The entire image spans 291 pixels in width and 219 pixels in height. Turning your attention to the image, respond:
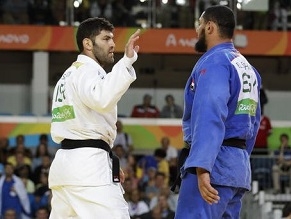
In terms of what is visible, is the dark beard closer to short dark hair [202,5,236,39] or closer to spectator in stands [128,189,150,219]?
short dark hair [202,5,236,39]

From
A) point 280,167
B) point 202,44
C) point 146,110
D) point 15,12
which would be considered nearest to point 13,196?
point 280,167

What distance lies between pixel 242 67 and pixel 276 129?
15145 mm

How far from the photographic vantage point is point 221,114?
6453 millimetres

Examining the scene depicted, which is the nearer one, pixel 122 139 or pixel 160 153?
pixel 160 153

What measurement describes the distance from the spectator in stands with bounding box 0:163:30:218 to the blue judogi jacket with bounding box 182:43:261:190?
9.67 m

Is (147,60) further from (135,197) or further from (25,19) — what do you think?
(135,197)

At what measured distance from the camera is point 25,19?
77.9 ft

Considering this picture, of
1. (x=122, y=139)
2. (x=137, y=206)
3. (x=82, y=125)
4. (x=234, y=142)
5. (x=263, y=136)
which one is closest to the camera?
(x=234, y=142)

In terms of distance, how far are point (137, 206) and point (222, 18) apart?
968 centimetres

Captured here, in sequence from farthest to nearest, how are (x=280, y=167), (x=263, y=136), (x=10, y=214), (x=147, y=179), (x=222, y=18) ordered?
1. (x=263, y=136)
2. (x=280, y=167)
3. (x=147, y=179)
4. (x=10, y=214)
5. (x=222, y=18)

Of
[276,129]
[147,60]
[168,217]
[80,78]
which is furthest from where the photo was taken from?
[147,60]

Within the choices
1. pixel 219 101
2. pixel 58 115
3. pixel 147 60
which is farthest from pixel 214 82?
pixel 147 60

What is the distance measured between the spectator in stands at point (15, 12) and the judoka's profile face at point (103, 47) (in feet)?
54.1

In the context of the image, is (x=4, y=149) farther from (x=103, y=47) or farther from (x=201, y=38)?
(x=201, y=38)
